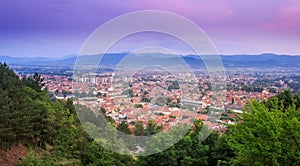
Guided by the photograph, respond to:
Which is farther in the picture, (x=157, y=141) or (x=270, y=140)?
(x=157, y=141)

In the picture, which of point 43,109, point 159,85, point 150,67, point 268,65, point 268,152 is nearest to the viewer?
point 268,152

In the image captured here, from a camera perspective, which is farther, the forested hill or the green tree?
the forested hill

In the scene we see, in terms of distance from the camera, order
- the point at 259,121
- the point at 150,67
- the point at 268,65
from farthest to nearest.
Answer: the point at 268,65, the point at 150,67, the point at 259,121

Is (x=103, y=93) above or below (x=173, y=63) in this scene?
below

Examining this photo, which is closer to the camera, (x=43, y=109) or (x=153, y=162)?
(x=153, y=162)

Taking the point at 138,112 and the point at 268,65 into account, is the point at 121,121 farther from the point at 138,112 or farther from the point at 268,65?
the point at 268,65

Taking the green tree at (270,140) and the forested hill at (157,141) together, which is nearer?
the green tree at (270,140)

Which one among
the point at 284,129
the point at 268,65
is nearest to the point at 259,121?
the point at 284,129

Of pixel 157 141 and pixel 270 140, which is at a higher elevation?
pixel 270 140
